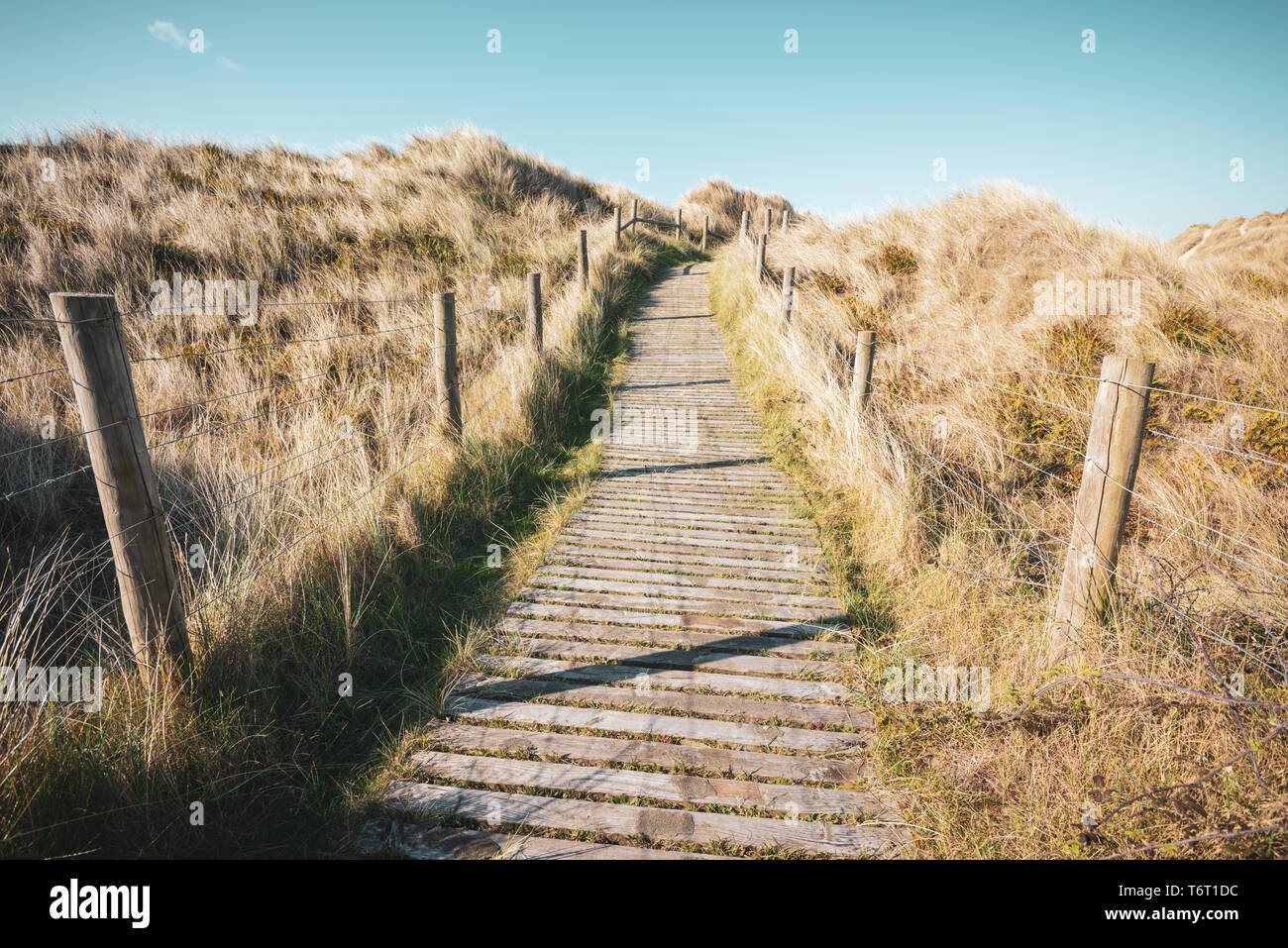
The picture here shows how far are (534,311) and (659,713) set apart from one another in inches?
235

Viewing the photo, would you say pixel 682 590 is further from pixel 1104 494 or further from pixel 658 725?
pixel 1104 494

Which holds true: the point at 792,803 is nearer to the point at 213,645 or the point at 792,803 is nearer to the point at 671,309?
the point at 213,645

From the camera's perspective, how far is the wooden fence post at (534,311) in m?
7.68

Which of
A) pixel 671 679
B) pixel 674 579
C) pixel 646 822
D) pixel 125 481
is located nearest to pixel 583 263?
pixel 674 579

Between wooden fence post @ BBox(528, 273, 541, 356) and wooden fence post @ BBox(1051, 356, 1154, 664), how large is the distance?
6.28m

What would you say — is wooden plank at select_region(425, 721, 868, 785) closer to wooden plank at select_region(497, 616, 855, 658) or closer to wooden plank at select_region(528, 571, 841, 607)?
wooden plank at select_region(497, 616, 855, 658)

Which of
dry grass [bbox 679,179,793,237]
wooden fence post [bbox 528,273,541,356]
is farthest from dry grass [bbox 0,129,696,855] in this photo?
dry grass [bbox 679,179,793,237]

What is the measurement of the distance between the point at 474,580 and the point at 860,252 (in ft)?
35.6

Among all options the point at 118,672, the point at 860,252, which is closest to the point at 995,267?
the point at 860,252

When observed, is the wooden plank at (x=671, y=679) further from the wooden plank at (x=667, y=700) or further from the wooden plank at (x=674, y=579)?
the wooden plank at (x=674, y=579)

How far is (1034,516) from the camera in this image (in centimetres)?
554

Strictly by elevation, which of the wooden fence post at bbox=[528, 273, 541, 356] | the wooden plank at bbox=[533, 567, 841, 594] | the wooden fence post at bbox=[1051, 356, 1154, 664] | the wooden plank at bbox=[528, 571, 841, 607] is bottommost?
the wooden plank at bbox=[528, 571, 841, 607]

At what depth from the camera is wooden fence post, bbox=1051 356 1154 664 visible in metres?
2.77

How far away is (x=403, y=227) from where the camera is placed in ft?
46.7
